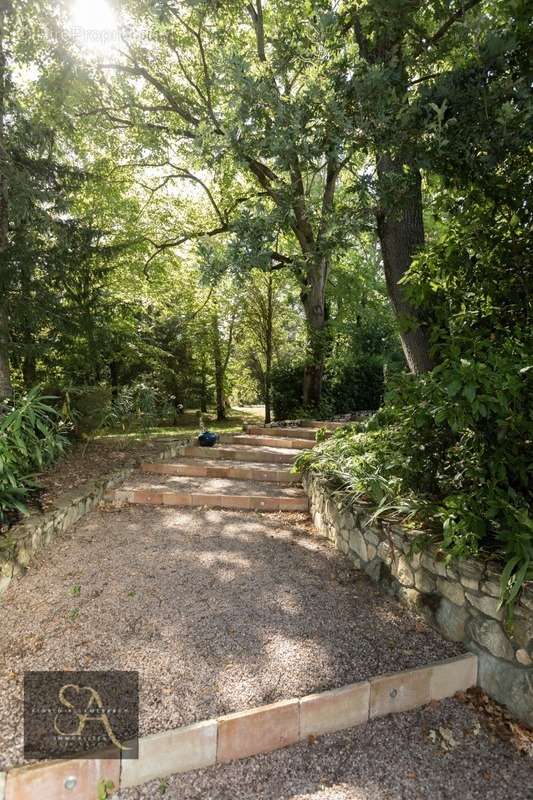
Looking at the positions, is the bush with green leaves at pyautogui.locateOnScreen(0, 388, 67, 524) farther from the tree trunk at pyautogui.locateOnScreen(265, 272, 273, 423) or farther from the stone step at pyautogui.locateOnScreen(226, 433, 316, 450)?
the tree trunk at pyautogui.locateOnScreen(265, 272, 273, 423)

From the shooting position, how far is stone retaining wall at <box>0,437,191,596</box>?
3092 millimetres

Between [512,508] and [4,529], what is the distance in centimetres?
363

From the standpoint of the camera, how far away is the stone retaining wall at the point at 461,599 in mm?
2109

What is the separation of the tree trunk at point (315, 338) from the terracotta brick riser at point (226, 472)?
13.6ft

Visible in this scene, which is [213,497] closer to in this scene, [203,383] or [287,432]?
[287,432]

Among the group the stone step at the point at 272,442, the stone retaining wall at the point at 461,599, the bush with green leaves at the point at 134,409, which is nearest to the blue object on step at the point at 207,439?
the stone step at the point at 272,442

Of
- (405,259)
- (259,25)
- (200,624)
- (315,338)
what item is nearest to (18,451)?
(200,624)

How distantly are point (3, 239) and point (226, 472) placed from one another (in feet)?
14.4

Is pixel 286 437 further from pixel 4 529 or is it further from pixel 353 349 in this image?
pixel 4 529

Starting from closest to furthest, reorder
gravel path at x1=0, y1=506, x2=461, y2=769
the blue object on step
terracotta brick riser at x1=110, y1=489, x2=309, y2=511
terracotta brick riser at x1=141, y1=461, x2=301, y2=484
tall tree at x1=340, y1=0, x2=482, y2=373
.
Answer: gravel path at x1=0, y1=506, x2=461, y2=769 < tall tree at x1=340, y1=0, x2=482, y2=373 < terracotta brick riser at x1=110, y1=489, x2=309, y2=511 < terracotta brick riser at x1=141, y1=461, x2=301, y2=484 < the blue object on step

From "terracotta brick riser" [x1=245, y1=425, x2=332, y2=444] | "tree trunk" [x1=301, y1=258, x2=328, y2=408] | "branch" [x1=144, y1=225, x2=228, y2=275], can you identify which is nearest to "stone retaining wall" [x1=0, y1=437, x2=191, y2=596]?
"terracotta brick riser" [x1=245, y1=425, x2=332, y2=444]

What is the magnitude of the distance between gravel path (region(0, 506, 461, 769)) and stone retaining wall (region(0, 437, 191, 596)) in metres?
0.10

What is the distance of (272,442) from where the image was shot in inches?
309

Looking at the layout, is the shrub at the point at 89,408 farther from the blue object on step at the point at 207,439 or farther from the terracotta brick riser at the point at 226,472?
the blue object on step at the point at 207,439
